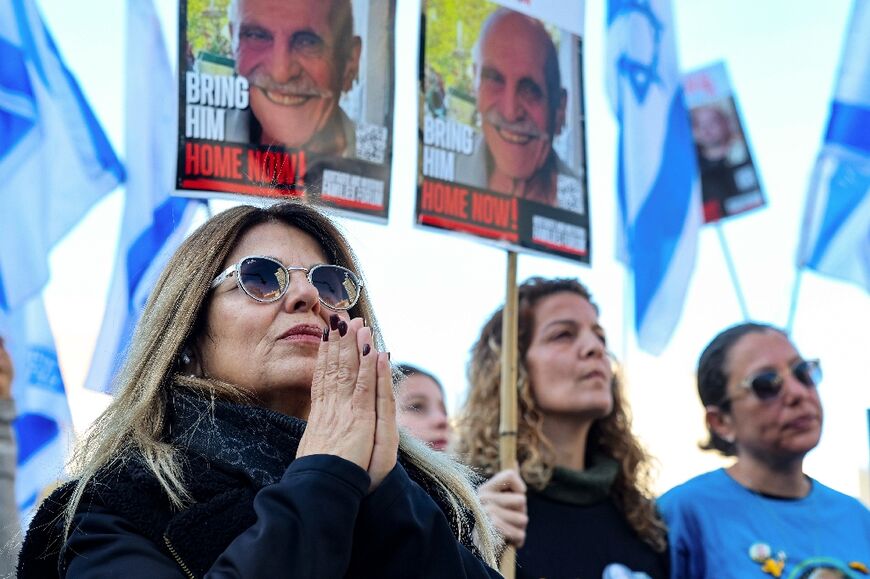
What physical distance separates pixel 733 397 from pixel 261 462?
2948 mm

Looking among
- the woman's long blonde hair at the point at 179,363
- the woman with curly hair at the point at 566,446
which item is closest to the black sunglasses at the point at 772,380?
the woman with curly hair at the point at 566,446

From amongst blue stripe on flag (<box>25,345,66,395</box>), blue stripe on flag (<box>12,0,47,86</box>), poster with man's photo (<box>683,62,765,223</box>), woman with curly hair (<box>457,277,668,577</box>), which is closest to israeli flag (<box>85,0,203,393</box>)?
blue stripe on flag (<box>25,345,66,395</box>)

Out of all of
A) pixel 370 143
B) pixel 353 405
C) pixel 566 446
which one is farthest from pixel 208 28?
pixel 353 405

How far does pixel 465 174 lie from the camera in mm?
4488

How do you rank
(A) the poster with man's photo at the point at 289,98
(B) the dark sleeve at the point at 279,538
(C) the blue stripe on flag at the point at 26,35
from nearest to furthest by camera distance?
1. (B) the dark sleeve at the point at 279,538
2. (A) the poster with man's photo at the point at 289,98
3. (C) the blue stripe on flag at the point at 26,35

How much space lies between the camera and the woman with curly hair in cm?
412

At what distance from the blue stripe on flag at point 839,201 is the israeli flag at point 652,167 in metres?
0.66

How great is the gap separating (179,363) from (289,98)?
5.83ft

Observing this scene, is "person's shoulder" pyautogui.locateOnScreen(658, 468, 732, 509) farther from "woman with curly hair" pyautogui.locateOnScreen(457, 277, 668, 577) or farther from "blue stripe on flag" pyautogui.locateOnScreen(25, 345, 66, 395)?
"blue stripe on flag" pyautogui.locateOnScreen(25, 345, 66, 395)

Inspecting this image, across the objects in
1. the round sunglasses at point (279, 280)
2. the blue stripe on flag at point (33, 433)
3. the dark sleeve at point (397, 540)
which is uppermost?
the round sunglasses at point (279, 280)

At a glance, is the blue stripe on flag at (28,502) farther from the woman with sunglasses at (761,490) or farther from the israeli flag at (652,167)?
the israeli flag at (652,167)

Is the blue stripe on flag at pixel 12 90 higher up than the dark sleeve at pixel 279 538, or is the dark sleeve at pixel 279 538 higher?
the blue stripe on flag at pixel 12 90

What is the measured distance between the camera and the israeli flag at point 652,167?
596cm

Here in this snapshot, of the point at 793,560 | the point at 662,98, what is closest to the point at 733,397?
the point at 793,560
